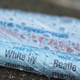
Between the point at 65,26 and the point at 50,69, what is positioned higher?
the point at 65,26

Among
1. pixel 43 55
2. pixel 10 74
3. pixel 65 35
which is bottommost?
pixel 10 74

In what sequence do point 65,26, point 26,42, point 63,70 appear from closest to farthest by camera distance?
point 63,70
point 26,42
point 65,26

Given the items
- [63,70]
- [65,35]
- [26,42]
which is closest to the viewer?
[63,70]

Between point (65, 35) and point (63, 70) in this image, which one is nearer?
point (63, 70)

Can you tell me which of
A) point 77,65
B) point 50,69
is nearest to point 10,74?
point 50,69

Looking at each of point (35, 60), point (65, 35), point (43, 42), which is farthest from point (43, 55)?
point (65, 35)

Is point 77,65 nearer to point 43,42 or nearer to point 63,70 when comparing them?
point 63,70
